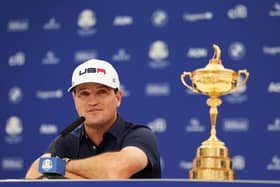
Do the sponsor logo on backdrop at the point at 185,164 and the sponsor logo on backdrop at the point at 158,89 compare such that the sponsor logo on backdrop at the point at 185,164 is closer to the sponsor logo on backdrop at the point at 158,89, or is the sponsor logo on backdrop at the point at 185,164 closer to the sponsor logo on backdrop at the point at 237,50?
the sponsor logo on backdrop at the point at 158,89

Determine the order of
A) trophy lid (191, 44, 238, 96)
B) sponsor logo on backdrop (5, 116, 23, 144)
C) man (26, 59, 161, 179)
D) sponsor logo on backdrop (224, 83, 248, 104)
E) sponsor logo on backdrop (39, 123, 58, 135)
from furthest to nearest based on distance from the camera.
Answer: sponsor logo on backdrop (5, 116, 23, 144)
sponsor logo on backdrop (39, 123, 58, 135)
sponsor logo on backdrop (224, 83, 248, 104)
man (26, 59, 161, 179)
trophy lid (191, 44, 238, 96)

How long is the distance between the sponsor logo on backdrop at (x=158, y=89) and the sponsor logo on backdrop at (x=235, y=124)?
511 millimetres

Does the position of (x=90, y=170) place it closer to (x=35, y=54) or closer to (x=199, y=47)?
(x=199, y=47)

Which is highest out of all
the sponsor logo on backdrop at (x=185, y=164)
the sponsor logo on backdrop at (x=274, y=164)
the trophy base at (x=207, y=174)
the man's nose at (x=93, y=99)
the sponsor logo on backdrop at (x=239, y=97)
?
the sponsor logo on backdrop at (x=239, y=97)

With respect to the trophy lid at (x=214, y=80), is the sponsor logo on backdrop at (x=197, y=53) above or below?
above

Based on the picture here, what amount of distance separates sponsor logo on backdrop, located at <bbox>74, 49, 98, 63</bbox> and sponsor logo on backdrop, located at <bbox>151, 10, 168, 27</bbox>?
54cm

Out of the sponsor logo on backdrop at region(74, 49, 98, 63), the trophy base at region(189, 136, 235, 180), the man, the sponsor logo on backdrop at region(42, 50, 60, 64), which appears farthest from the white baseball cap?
the sponsor logo on backdrop at region(42, 50, 60, 64)

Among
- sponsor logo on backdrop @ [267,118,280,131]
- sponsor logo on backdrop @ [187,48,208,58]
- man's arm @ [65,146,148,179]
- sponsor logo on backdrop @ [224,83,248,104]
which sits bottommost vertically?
man's arm @ [65,146,148,179]

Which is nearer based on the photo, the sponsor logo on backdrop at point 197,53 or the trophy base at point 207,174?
the trophy base at point 207,174

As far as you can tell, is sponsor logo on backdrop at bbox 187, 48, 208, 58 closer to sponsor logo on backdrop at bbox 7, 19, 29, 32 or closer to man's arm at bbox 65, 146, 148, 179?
sponsor logo on backdrop at bbox 7, 19, 29, 32

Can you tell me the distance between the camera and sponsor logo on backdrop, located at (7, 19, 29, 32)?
5.50 metres

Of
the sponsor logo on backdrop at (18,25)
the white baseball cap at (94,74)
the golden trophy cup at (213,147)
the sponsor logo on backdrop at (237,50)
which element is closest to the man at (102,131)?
the white baseball cap at (94,74)

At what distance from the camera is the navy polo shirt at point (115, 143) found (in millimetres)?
2818

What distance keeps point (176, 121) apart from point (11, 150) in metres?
1.42
